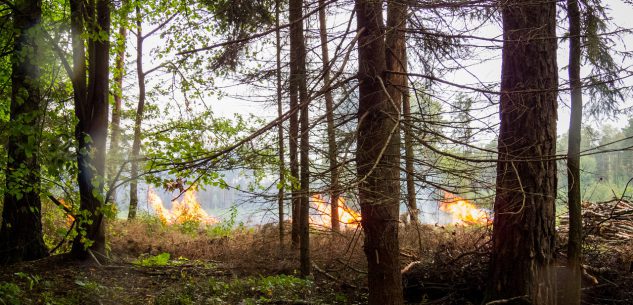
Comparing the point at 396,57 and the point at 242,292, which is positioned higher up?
the point at 396,57

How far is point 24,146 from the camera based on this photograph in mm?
4512

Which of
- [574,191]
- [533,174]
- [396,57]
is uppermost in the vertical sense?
[396,57]

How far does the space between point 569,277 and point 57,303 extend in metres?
6.85

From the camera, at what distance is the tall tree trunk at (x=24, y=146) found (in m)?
4.89

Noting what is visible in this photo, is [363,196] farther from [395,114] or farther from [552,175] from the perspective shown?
[552,175]

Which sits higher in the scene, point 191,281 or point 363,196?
point 363,196

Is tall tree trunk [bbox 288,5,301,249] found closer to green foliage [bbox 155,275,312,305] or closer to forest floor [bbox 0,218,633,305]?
forest floor [bbox 0,218,633,305]

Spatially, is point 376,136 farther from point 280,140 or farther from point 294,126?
point 294,126

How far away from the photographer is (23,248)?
781 centimetres

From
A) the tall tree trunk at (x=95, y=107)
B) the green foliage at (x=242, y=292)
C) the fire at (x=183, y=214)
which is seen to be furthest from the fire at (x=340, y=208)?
the fire at (x=183, y=214)

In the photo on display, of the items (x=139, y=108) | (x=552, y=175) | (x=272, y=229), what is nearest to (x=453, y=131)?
(x=552, y=175)

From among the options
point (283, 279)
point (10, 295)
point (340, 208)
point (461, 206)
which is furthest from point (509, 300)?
point (10, 295)

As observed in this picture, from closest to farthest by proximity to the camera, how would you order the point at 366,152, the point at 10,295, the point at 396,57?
the point at 366,152 < the point at 10,295 < the point at 396,57

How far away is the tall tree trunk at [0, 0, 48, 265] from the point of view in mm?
4886
